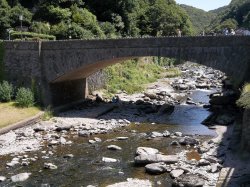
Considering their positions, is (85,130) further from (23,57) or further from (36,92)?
(23,57)

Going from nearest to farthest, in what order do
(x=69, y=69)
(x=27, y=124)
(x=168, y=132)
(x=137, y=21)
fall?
(x=168, y=132), (x=27, y=124), (x=69, y=69), (x=137, y=21)

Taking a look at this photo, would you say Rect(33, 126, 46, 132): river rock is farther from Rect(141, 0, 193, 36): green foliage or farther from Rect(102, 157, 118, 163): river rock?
Rect(141, 0, 193, 36): green foliage

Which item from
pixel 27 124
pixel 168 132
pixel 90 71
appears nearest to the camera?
pixel 168 132

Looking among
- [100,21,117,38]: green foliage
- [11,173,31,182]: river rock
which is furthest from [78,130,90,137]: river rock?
[100,21,117,38]: green foliage

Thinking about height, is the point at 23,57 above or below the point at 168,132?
above

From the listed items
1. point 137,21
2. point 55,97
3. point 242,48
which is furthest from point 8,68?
point 137,21

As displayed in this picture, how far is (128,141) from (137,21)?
50.0 metres

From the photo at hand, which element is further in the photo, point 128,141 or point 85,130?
point 85,130

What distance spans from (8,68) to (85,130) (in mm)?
11900

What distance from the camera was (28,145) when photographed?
29.3 m

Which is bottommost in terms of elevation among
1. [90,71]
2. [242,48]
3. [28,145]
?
[28,145]

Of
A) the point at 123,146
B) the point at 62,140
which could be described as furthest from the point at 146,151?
the point at 62,140

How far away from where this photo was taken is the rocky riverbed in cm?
2266

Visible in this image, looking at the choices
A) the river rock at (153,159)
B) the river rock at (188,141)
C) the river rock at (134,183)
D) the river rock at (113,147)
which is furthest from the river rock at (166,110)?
the river rock at (134,183)
